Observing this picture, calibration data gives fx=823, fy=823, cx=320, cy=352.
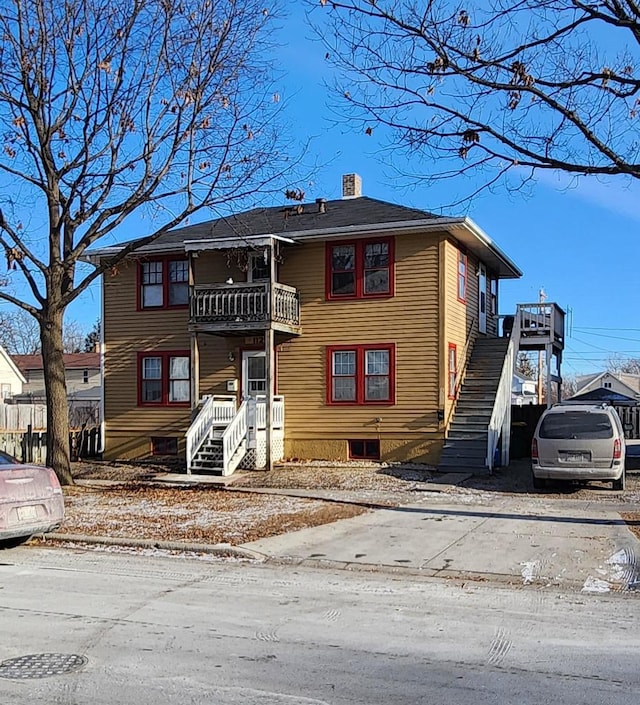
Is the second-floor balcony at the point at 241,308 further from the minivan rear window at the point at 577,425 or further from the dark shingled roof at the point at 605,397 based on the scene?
the dark shingled roof at the point at 605,397

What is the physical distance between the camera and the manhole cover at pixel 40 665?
224 inches

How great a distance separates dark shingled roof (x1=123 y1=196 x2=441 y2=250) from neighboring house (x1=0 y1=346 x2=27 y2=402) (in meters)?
37.3

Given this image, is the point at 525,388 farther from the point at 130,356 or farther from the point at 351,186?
the point at 130,356

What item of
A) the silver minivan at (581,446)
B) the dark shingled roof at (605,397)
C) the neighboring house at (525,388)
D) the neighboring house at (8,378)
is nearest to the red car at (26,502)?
the silver minivan at (581,446)

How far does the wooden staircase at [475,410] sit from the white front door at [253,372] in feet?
18.5

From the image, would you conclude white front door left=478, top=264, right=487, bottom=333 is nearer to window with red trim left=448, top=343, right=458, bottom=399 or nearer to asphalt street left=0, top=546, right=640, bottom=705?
window with red trim left=448, top=343, right=458, bottom=399

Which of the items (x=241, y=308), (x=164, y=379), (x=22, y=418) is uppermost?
(x=241, y=308)

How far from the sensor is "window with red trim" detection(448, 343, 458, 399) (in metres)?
22.3

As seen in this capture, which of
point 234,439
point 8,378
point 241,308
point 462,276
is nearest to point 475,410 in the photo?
point 462,276

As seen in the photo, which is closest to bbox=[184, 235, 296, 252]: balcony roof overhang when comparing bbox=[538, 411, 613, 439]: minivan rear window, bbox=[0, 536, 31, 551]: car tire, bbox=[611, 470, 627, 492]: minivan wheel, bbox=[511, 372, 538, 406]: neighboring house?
bbox=[538, 411, 613, 439]: minivan rear window

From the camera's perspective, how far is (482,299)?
26594mm

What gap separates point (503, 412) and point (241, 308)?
773 cm

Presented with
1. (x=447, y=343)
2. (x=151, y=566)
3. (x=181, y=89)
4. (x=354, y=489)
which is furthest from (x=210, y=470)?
(x=151, y=566)

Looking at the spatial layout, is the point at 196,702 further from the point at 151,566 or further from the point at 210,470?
the point at 210,470
